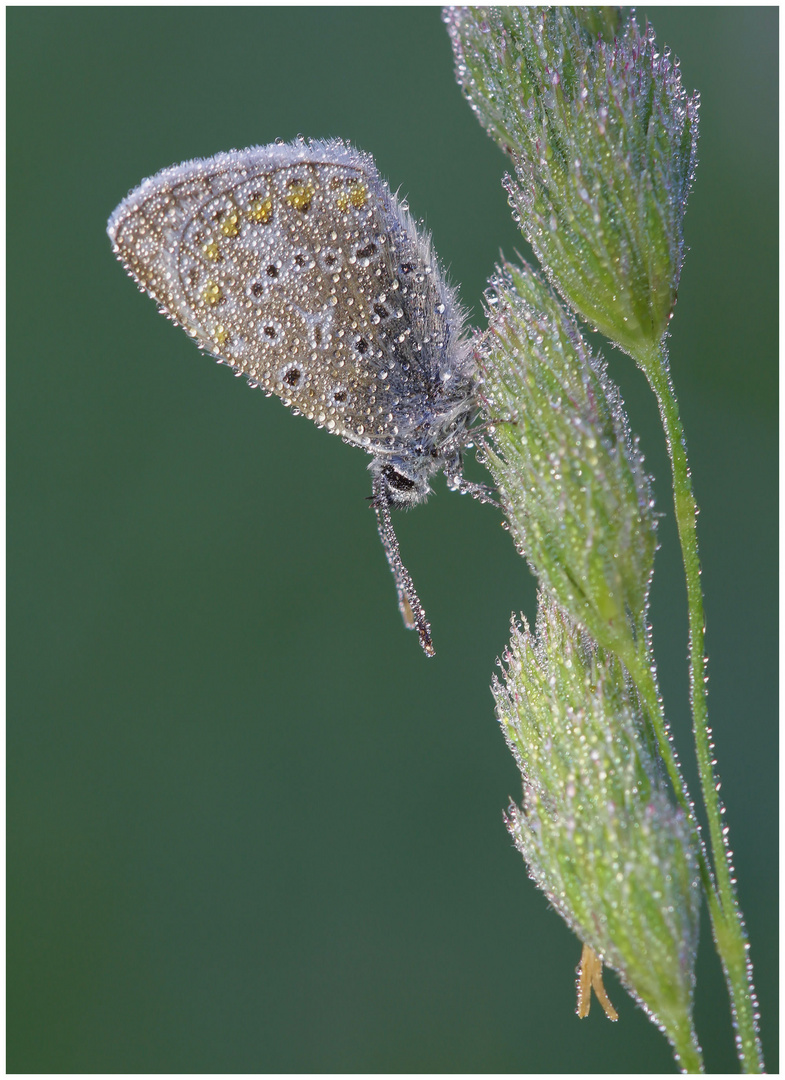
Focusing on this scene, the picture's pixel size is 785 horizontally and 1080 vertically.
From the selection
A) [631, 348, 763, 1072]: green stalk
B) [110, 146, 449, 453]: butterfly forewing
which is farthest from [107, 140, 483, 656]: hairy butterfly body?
[631, 348, 763, 1072]: green stalk

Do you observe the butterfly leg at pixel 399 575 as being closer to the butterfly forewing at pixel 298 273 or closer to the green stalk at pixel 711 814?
the butterfly forewing at pixel 298 273

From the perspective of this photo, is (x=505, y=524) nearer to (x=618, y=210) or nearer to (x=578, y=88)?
(x=618, y=210)

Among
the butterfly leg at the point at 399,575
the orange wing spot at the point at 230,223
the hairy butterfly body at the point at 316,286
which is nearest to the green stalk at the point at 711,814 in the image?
the hairy butterfly body at the point at 316,286

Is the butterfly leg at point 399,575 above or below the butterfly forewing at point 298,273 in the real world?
below

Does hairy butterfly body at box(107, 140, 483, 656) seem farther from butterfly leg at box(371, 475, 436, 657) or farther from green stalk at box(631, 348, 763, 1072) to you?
green stalk at box(631, 348, 763, 1072)

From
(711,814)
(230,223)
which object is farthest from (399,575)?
(711,814)

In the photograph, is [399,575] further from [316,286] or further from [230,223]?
[230,223]

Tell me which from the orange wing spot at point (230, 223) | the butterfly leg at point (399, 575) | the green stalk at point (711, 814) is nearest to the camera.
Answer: the green stalk at point (711, 814)

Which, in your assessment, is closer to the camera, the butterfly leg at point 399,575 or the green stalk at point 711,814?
the green stalk at point 711,814
